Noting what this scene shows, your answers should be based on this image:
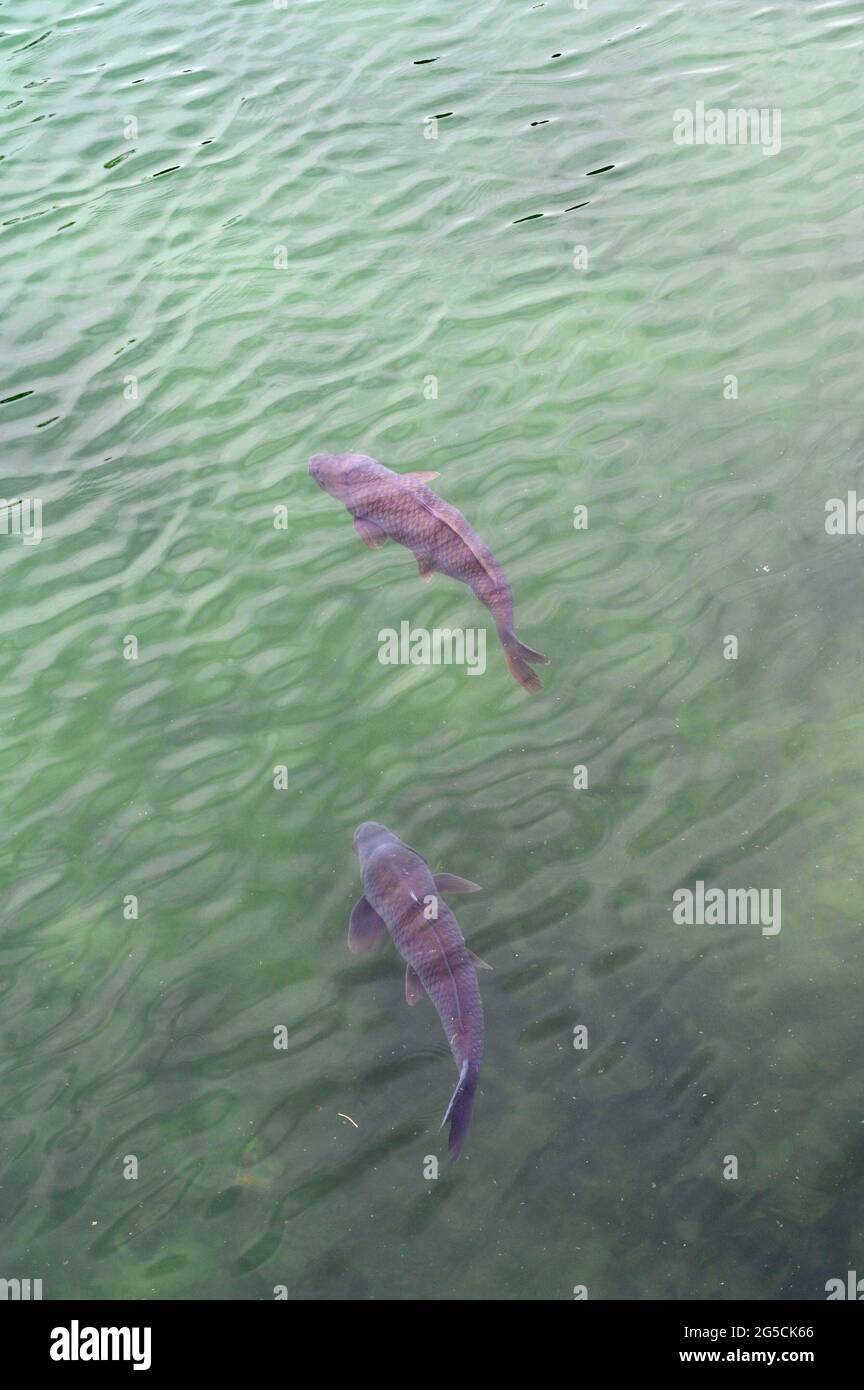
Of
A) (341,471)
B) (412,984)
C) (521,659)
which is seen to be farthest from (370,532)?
(412,984)

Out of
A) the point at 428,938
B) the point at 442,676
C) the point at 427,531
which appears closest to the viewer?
the point at 428,938

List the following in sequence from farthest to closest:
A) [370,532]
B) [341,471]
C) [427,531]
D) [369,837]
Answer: [341,471]
[370,532]
[427,531]
[369,837]

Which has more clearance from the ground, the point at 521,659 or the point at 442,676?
the point at 521,659

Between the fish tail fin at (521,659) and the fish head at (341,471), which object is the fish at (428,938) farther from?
the fish head at (341,471)

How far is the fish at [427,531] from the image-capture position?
771cm

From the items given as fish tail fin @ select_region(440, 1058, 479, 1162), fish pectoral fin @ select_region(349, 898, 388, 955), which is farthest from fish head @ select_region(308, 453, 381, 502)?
fish tail fin @ select_region(440, 1058, 479, 1162)

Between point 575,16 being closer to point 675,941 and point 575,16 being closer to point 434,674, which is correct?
point 434,674

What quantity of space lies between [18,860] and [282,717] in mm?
1983

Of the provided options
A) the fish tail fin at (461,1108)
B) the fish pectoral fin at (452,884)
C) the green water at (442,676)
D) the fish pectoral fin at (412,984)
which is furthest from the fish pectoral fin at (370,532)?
the fish tail fin at (461,1108)

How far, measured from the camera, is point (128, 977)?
7.20 m

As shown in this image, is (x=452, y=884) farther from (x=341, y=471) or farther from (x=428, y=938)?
(x=341, y=471)

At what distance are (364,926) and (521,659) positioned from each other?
2.11 m

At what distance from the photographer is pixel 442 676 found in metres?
8.40

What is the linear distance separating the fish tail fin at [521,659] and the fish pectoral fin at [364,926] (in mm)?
1912
